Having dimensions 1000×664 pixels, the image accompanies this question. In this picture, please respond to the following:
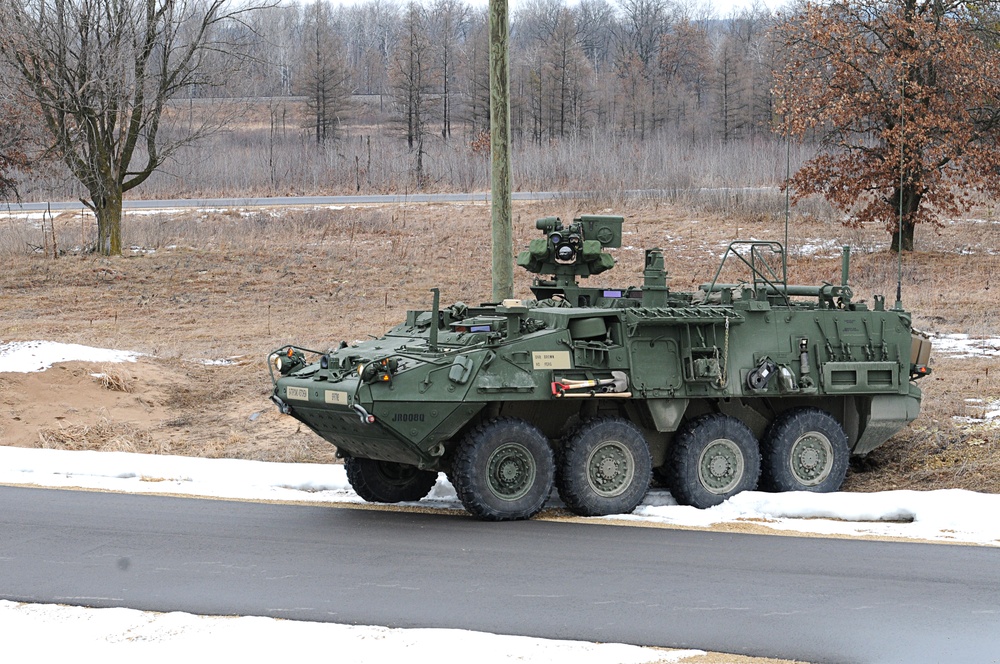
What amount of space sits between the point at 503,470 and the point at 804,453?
10.1 feet

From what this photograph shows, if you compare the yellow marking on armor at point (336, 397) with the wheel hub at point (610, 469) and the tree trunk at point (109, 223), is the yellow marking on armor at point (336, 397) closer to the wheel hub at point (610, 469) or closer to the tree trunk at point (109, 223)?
the wheel hub at point (610, 469)

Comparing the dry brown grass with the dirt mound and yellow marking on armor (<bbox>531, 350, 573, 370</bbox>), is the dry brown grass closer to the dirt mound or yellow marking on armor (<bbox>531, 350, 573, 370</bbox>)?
the dirt mound

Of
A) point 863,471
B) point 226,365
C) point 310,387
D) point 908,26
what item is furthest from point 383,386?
point 908,26

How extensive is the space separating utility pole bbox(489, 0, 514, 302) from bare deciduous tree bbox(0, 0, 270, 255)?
16.1 metres

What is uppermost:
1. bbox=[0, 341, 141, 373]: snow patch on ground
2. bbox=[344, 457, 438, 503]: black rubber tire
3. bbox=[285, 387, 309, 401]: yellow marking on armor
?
bbox=[285, 387, 309, 401]: yellow marking on armor

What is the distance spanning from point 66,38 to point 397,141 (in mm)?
32302

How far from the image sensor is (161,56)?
29.1 metres

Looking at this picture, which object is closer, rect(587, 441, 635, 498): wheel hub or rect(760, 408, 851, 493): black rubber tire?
rect(587, 441, 635, 498): wheel hub

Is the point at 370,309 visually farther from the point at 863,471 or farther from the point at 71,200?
the point at 71,200

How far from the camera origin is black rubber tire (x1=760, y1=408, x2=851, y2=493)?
1157 cm

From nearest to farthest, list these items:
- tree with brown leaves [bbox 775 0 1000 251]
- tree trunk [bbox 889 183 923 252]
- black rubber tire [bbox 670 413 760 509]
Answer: black rubber tire [bbox 670 413 760 509] < tree with brown leaves [bbox 775 0 1000 251] < tree trunk [bbox 889 183 923 252]

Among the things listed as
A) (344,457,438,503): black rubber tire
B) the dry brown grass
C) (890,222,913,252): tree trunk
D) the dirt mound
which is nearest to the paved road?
(344,457,438,503): black rubber tire

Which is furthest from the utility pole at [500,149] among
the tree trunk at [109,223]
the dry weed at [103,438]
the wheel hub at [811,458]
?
the tree trunk at [109,223]

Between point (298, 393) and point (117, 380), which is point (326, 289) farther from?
point (298, 393)
